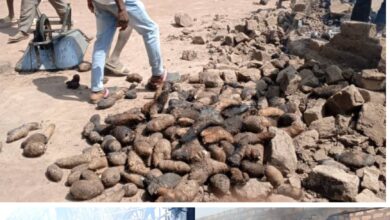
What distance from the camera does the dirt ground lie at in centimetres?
329

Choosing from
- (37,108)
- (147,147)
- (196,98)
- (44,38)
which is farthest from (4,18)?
(147,147)

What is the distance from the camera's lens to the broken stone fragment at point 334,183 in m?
3.11

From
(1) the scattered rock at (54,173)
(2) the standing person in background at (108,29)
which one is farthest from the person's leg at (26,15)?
(1) the scattered rock at (54,173)

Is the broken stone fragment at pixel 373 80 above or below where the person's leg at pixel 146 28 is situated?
below

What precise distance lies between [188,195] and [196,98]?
1.38 meters

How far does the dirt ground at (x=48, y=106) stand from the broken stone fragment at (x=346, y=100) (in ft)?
5.84

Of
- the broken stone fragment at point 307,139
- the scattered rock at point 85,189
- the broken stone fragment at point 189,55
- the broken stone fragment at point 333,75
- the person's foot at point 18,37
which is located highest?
the broken stone fragment at point 333,75

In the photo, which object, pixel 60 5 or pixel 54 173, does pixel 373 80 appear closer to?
pixel 54 173

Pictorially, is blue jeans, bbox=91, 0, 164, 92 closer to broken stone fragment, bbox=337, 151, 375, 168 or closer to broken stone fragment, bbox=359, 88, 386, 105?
broken stone fragment, bbox=359, 88, 386, 105

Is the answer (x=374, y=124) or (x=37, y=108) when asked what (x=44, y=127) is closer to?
(x=37, y=108)

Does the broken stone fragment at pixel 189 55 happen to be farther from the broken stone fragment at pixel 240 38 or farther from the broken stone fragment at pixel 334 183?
the broken stone fragment at pixel 334 183

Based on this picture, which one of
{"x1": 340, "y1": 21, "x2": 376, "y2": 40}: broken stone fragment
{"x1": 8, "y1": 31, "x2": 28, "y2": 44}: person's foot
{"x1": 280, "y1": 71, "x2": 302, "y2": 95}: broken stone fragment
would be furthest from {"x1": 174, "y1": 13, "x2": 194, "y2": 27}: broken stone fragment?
{"x1": 280, "y1": 71, "x2": 302, "y2": 95}: broken stone fragment

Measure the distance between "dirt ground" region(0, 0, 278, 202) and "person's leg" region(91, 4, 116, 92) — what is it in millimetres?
250

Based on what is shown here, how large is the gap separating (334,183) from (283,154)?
16.6 inches
